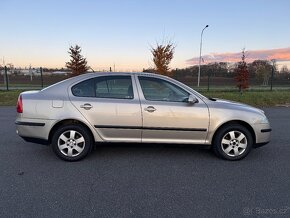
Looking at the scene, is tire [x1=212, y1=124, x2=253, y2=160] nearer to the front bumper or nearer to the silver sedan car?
the silver sedan car

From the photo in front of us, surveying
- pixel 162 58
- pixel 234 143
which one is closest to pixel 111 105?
pixel 234 143

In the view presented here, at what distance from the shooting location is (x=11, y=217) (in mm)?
2623

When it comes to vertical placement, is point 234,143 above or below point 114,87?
below

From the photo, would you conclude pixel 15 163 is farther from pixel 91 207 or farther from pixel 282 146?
pixel 282 146

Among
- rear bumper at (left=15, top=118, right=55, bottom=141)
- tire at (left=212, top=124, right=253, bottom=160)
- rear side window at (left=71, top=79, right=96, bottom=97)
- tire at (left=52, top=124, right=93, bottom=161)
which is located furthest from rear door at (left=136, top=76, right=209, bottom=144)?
rear bumper at (left=15, top=118, right=55, bottom=141)

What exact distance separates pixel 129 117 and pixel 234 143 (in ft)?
6.35

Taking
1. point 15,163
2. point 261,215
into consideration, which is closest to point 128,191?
point 261,215

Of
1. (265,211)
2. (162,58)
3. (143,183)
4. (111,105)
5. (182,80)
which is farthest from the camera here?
(182,80)

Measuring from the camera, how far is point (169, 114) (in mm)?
4219

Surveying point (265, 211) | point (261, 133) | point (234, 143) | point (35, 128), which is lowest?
point (265, 211)

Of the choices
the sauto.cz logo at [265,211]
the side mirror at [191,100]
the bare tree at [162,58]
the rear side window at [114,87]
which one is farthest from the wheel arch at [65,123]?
the bare tree at [162,58]

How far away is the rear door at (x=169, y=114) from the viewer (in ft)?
13.9

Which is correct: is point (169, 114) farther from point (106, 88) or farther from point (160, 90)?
point (106, 88)

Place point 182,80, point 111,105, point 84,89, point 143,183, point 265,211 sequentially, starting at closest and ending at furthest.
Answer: point 265,211 → point 143,183 → point 111,105 → point 84,89 → point 182,80
